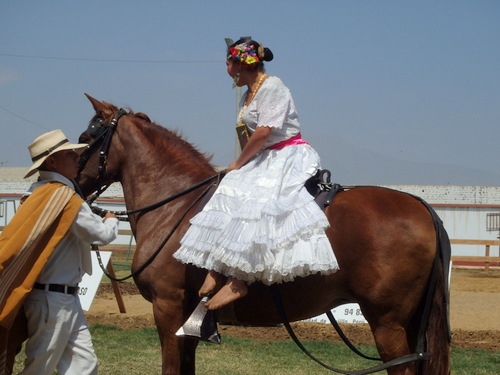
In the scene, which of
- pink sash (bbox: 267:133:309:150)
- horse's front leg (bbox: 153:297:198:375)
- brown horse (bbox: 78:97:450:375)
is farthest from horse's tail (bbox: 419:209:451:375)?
horse's front leg (bbox: 153:297:198:375)

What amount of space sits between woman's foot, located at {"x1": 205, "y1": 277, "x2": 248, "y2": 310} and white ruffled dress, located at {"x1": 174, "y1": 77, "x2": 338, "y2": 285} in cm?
6

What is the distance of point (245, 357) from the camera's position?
26.2ft

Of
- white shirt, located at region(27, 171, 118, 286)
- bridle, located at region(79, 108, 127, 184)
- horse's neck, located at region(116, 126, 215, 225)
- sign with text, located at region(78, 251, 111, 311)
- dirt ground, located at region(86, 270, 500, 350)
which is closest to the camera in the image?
white shirt, located at region(27, 171, 118, 286)

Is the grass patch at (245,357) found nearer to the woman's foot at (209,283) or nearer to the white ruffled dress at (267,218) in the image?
the woman's foot at (209,283)

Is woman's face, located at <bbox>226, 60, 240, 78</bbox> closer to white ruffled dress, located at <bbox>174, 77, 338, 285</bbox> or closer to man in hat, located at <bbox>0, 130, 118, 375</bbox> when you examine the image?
white ruffled dress, located at <bbox>174, 77, 338, 285</bbox>

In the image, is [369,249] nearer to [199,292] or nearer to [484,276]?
[199,292]

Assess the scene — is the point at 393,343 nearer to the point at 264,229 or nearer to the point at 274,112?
the point at 264,229

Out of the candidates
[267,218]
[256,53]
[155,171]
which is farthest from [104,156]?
[267,218]

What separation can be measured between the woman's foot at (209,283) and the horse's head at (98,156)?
59.1 inches

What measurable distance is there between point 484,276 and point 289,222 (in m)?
16.0

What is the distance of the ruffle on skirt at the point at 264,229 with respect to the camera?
4613mm

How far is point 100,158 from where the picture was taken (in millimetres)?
5691

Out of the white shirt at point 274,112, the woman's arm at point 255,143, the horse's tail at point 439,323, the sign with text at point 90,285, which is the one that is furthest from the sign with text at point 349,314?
the woman's arm at point 255,143

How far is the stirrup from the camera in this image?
4770mm
